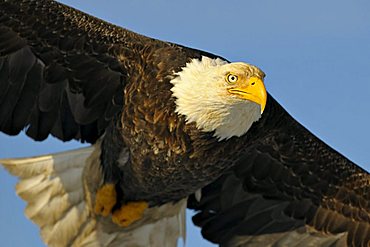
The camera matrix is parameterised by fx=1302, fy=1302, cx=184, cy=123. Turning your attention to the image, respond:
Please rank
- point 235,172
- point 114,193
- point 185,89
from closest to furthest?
point 185,89, point 114,193, point 235,172

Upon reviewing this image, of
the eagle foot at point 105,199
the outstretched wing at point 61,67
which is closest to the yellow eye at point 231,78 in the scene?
the outstretched wing at point 61,67

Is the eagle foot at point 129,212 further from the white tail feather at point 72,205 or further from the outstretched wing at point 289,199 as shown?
the outstretched wing at point 289,199

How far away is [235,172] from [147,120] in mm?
1666

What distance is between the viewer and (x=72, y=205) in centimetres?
1078

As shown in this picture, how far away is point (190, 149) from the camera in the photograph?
9.72 m

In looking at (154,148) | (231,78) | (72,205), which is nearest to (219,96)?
(231,78)

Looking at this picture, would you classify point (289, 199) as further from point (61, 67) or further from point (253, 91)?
point (61, 67)

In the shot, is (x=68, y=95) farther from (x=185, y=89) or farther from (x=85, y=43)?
(x=185, y=89)

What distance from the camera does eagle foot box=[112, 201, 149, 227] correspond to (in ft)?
34.7

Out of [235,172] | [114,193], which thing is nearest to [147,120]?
[114,193]

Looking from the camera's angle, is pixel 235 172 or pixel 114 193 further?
pixel 235 172

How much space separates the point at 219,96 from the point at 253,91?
0.30 metres

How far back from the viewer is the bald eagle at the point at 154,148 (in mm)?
9727

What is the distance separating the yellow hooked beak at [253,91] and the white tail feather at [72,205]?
1607 millimetres
